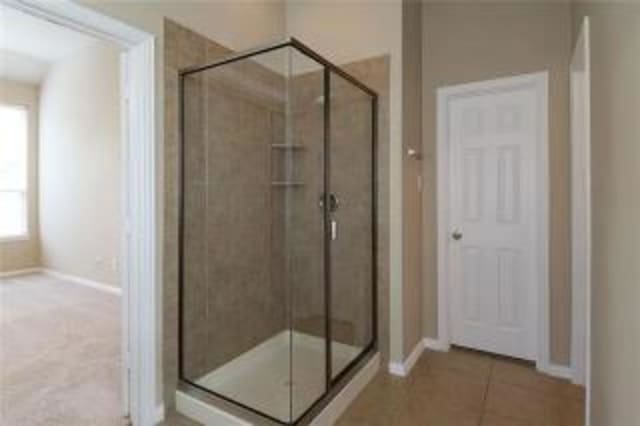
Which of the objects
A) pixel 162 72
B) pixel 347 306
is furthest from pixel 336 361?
pixel 162 72

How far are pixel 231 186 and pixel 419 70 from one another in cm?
179

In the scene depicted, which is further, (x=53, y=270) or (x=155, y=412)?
(x=53, y=270)

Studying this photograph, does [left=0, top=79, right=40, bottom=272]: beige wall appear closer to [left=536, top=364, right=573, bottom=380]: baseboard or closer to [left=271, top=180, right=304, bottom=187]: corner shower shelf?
[left=271, top=180, right=304, bottom=187]: corner shower shelf

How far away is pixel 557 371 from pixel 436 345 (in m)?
0.84

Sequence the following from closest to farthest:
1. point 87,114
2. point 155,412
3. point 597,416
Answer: point 597,416
point 155,412
point 87,114

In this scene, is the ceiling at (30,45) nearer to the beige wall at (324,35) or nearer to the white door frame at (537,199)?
the beige wall at (324,35)

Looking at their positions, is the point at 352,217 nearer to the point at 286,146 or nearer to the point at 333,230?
the point at 333,230

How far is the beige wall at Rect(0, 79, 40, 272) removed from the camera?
5258 millimetres

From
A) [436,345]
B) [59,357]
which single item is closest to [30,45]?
[59,357]

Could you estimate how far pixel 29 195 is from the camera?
5.52m

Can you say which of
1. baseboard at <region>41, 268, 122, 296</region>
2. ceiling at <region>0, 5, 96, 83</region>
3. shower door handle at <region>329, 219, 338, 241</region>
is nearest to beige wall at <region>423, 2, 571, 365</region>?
shower door handle at <region>329, 219, 338, 241</region>

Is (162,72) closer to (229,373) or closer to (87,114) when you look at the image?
(229,373)

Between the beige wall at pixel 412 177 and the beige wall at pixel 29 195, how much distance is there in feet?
18.2

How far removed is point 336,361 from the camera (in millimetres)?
2506
